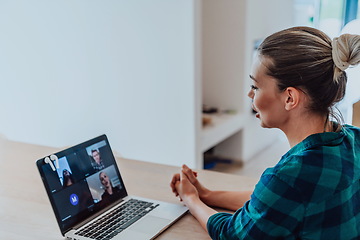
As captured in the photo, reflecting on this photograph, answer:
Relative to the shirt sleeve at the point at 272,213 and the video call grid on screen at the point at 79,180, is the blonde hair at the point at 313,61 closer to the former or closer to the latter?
the shirt sleeve at the point at 272,213

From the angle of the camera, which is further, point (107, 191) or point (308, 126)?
point (107, 191)

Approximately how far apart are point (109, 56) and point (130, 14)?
12.2 inches

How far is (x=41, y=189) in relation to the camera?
155 cm

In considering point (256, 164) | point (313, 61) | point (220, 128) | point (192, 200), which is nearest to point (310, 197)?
point (313, 61)

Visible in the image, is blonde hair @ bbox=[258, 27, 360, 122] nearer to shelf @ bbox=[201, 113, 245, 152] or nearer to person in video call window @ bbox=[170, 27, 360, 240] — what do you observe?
person in video call window @ bbox=[170, 27, 360, 240]

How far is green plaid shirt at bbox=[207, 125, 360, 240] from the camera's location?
974mm

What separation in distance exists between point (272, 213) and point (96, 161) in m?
0.59

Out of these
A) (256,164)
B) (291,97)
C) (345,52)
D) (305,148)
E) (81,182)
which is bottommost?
A: (256,164)

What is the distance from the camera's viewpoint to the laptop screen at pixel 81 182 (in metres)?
1.21

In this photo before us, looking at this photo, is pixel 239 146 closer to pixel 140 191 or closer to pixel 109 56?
pixel 109 56

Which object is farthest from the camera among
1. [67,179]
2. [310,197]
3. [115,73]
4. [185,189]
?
[115,73]

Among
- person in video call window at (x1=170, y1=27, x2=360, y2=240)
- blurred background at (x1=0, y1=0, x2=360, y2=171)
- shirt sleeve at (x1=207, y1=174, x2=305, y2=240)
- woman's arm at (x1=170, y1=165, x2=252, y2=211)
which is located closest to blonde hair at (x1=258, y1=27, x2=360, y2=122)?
person in video call window at (x1=170, y1=27, x2=360, y2=240)

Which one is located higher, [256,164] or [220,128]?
[220,128]

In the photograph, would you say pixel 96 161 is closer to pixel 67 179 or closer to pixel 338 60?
pixel 67 179
